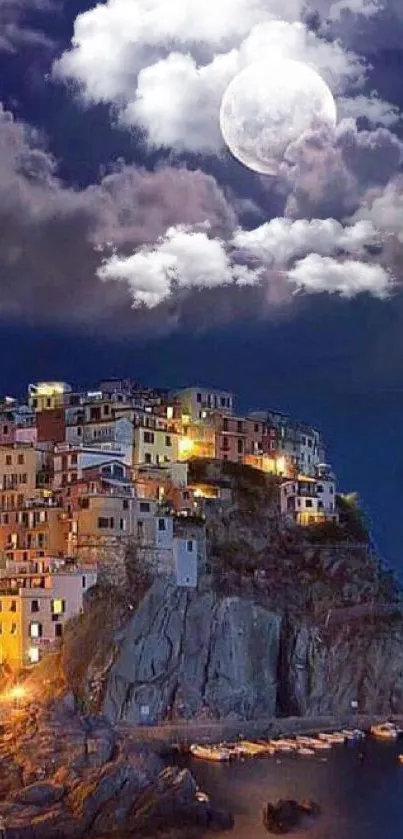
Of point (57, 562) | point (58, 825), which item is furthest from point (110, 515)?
point (58, 825)

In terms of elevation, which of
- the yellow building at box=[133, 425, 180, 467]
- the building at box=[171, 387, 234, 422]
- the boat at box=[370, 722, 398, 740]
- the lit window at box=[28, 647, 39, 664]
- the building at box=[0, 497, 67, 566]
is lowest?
the boat at box=[370, 722, 398, 740]

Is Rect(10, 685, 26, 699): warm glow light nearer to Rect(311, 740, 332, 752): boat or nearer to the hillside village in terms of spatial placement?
the hillside village

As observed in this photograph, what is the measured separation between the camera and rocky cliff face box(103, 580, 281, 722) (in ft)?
116

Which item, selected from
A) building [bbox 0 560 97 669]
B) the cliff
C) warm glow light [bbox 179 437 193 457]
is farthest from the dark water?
warm glow light [bbox 179 437 193 457]

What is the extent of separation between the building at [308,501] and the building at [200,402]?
410 centimetres

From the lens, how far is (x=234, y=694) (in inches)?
1455

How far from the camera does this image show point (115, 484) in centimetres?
3947

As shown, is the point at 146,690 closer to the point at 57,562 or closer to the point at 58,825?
the point at 57,562

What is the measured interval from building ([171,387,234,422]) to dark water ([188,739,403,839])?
15.8 metres

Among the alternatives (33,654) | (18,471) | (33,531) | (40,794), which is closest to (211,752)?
(33,654)

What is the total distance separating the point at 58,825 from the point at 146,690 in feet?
34.5

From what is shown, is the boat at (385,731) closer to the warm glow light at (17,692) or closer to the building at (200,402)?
the warm glow light at (17,692)

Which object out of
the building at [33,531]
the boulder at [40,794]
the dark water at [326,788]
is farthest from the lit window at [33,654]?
the boulder at [40,794]

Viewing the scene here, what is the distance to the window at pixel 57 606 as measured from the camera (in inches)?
1391
